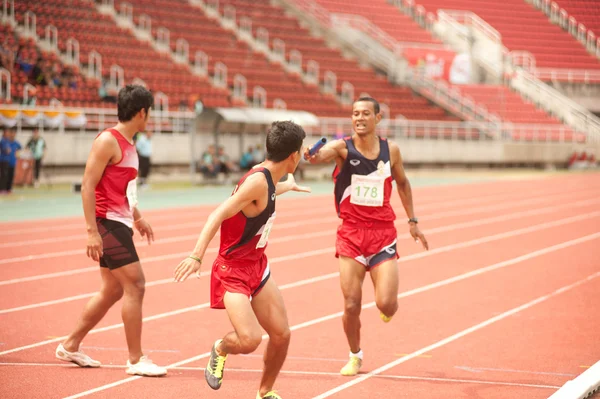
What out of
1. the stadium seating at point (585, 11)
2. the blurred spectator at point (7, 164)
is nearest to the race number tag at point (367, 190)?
the blurred spectator at point (7, 164)

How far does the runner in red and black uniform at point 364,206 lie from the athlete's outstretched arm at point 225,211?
134cm

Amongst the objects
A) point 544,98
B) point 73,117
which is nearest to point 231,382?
point 73,117

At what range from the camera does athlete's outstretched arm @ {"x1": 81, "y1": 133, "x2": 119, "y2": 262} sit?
5.97m

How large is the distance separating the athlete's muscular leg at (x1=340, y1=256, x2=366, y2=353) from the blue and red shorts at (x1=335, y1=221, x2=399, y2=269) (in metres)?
0.05

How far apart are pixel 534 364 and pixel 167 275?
5.24m

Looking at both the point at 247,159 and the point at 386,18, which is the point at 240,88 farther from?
the point at 386,18

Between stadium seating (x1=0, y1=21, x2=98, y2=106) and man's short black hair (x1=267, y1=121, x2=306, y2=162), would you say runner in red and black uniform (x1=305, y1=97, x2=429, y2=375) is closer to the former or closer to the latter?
man's short black hair (x1=267, y1=121, x2=306, y2=162)

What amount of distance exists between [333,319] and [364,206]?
181 centimetres

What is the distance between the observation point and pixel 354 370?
243 inches

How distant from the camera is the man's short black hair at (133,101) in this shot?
617cm

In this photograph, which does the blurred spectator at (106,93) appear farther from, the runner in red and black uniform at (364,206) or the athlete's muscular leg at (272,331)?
the athlete's muscular leg at (272,331)

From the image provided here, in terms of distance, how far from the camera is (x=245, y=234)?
16.9 feet

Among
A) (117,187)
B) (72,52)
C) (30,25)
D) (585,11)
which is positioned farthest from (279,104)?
(585,11)

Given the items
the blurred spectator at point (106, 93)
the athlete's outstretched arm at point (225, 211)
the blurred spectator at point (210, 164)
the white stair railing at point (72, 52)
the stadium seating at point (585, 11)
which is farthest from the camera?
the stadium seating at point (585, 11)
